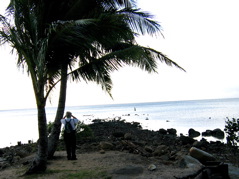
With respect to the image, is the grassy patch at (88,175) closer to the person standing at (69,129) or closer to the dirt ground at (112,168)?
the dirt ground at (112,168)

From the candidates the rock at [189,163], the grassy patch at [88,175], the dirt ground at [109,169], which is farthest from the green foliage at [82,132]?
the rock at [189,163]

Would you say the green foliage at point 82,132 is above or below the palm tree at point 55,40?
below

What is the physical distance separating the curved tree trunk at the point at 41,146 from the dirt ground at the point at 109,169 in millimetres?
305

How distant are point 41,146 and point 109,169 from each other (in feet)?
6.98

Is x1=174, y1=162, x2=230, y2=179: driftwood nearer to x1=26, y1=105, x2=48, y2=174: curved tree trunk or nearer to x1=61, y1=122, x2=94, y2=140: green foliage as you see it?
x1=26, y1=105, x2=48, y2=174: curved tree trunk

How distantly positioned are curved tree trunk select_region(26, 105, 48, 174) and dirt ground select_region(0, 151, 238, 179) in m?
0.30

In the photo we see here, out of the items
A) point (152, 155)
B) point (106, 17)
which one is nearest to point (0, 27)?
point (106, 17)

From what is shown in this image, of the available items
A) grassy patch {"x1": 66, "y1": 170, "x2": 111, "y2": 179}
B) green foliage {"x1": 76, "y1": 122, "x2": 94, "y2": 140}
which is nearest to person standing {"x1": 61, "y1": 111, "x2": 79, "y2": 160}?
grassy patch {"x1": 66, "y1": 170, "x2": 111, "y2": 179}

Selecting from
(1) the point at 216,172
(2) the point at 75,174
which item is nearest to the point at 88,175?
(2) the point at 75,174

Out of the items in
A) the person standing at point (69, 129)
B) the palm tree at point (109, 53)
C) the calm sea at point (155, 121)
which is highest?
the palm tree at point (109, 53)

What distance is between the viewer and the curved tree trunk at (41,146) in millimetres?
7031

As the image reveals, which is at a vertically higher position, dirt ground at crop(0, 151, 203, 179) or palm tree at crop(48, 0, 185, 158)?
palm tree at crop(48, 0, 185, 158)

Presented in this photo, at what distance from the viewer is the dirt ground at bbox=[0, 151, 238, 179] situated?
21.7ft

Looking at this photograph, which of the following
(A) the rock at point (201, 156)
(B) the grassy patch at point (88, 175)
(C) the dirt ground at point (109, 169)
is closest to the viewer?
(B) the grassy patch at point (88, 175)
